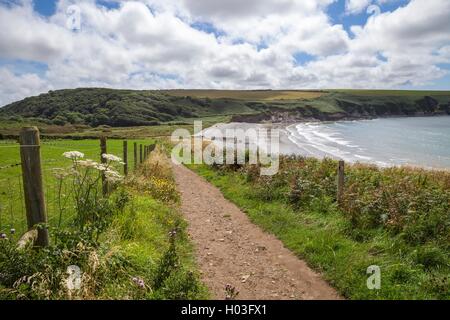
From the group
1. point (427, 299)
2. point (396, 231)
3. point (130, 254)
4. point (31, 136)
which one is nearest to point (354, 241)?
point (396, 231)

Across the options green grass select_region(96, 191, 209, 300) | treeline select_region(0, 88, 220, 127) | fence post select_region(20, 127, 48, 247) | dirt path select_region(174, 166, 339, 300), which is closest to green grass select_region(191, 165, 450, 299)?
dirt path select_region(174, 166, 339, 300)

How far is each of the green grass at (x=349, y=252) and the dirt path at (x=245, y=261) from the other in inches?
12.8

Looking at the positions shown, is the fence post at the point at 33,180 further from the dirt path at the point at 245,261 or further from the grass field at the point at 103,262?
the dirt path at the point at 245,261

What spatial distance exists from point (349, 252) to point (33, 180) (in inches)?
255

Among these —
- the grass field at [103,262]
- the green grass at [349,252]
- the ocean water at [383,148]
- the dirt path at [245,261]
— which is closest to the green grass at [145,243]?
the grass field at [103,262]

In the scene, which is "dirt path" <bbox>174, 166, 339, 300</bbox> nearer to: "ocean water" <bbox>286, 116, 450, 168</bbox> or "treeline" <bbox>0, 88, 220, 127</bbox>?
"ocean water" <bbox>286, 116, 450, 168</bbox>

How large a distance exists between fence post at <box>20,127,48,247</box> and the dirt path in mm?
3183

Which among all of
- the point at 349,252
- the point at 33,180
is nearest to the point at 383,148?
the point at 349,252

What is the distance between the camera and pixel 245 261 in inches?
323

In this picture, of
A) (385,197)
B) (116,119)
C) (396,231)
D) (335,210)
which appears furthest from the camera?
(116,119)

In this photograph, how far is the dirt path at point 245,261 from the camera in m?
6.69

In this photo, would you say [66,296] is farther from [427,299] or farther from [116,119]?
[116,119]
